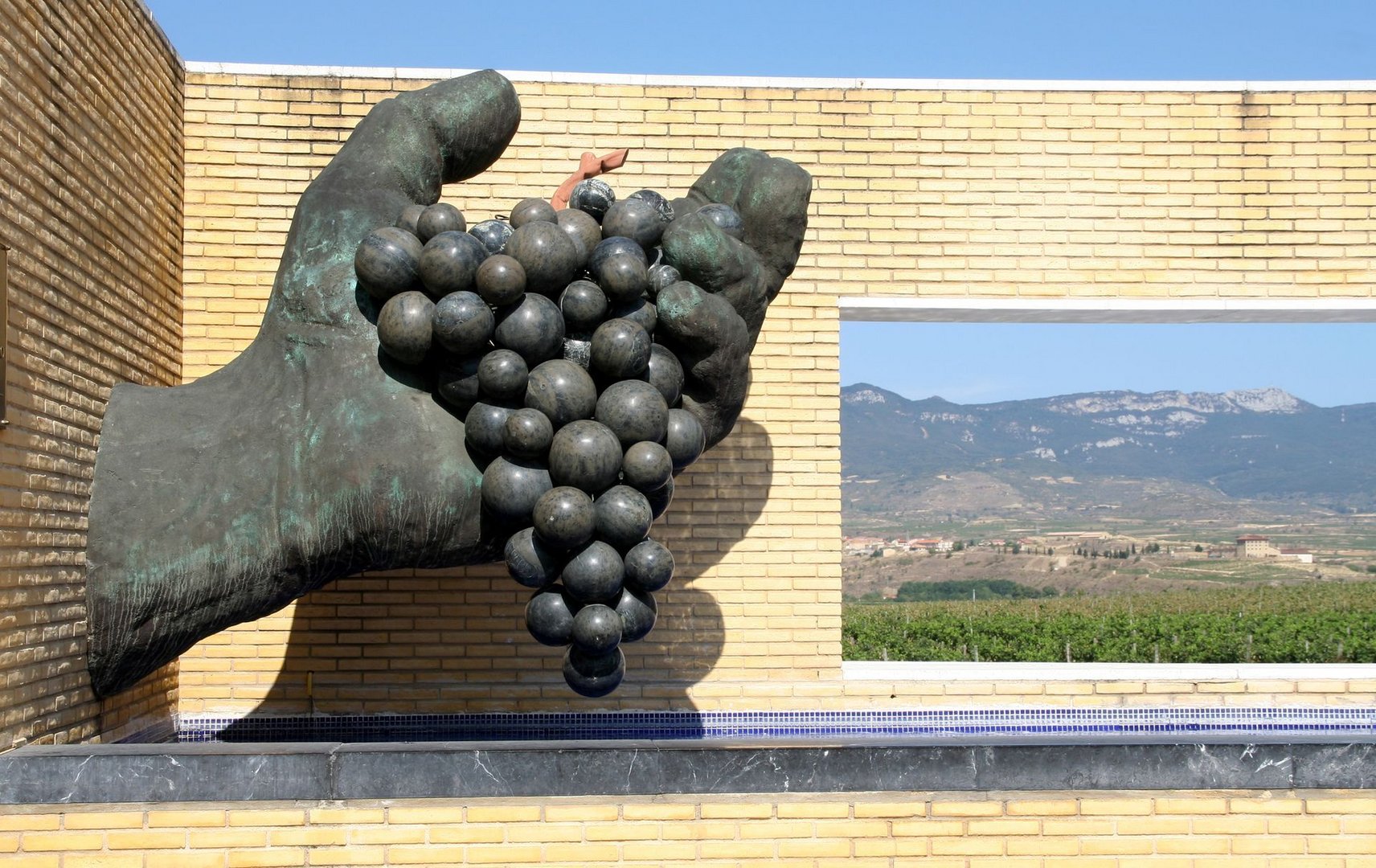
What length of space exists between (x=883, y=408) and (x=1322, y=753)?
169m

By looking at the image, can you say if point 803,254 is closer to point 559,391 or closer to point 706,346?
point 706,346

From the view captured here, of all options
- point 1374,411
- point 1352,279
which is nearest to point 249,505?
point 1352,279

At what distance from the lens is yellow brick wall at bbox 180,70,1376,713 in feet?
23.8

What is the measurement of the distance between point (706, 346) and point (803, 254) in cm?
279

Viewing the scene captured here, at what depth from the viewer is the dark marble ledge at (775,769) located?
438 centimetres

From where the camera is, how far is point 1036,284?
7.61 meters

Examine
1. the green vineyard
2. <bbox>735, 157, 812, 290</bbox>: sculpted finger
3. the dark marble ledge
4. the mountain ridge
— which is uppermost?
the mountain ridge

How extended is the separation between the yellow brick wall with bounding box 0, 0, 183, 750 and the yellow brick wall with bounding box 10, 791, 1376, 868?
0.81 meters

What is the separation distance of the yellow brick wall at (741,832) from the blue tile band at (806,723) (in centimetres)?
276

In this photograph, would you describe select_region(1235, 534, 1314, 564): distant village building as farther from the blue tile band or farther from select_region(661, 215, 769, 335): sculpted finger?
select_region(661, 215, 769, 335): sculpted finger

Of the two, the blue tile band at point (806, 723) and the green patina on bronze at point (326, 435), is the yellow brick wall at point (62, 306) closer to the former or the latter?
the green patina on bronze at point (326, 435)

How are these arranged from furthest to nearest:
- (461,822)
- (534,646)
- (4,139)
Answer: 1. (534,646)
2. (4,139)
3. (461,822)

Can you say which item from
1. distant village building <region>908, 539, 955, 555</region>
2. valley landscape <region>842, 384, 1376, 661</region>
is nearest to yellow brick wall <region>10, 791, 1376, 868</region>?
valley landscape <region>842, 384, 1376, 661</region>

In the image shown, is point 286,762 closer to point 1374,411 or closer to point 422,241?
point 422,241
